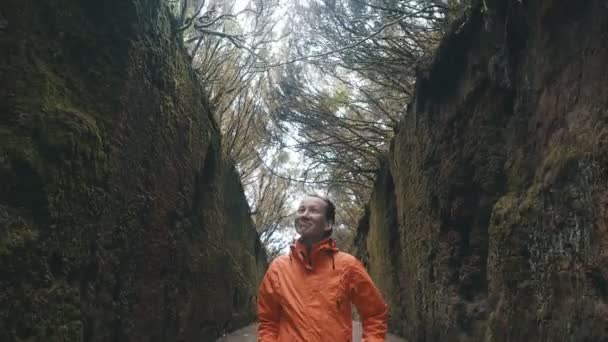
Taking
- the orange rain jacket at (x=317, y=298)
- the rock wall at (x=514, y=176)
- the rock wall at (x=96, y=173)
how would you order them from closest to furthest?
the orange rain jacket at (x=317, y=298)
the rock wall at (x=96, y=173)
the rock wall at (x=514, y=176)

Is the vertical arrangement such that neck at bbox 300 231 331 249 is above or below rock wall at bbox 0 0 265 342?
below

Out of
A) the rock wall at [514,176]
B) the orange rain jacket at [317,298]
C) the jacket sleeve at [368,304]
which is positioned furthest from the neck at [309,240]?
the rock wall at [514,176]

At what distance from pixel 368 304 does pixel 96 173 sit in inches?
86.4

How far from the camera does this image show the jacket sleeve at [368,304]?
2498mm

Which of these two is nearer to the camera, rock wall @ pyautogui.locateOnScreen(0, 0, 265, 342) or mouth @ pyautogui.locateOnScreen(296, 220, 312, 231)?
mouth @ pyautogui.locateOnScreen(296, 220, 312, 231)

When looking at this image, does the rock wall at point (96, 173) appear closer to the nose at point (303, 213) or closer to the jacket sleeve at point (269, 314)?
the jacket sleeve at point (269, 314)

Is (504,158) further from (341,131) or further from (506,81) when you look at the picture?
(341,131)

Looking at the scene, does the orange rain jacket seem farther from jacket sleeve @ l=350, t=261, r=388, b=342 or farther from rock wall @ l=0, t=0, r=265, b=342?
rock wall @ l=0, t=0, r=265, b=342

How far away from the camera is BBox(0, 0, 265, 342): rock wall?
2893 millimetres

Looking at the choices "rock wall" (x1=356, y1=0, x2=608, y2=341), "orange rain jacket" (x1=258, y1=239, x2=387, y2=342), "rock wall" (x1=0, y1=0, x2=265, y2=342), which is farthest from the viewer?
"rock wall" (x1=356, y1=0, x2=608, y2=341)

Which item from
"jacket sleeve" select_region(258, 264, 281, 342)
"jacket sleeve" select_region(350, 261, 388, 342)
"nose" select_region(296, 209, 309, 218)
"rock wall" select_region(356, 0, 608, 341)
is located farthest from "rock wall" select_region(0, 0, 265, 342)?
"rock wall" select_region(356, 0, 608, 341)

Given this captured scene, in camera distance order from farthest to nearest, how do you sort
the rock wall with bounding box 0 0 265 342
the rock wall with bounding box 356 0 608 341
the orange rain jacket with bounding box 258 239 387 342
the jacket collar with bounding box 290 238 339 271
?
the rock wall with bounding box 356 0 608 341
the rock wall with bounding box 0 0 265 342
the jacket collar with bounding box 290 238 339 271
the orange rain jacket with bounding box 258 239 387 342

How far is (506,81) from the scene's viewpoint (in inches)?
193

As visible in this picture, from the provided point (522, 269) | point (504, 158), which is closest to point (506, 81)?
point (504, 158)
